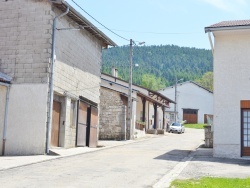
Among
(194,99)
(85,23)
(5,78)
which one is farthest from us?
(194,99)

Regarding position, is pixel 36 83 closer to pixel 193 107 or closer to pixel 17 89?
pixel 17 89

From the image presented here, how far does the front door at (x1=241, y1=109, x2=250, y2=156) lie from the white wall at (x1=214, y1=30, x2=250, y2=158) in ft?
0.76

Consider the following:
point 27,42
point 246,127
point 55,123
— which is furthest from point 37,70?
point 246,127

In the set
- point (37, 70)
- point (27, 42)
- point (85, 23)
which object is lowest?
point (37, 70)

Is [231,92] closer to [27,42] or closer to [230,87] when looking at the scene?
[230,87]

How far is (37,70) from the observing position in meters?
16.1

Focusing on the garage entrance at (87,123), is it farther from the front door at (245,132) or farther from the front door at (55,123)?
the front door at (245,132)

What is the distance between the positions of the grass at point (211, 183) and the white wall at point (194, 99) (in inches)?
2211

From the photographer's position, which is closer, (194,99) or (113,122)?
(113,122)

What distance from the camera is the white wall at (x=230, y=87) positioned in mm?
16828

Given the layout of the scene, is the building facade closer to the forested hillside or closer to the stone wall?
the stone wall

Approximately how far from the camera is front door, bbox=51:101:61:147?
55.5 ft

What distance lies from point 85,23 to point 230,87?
797cm

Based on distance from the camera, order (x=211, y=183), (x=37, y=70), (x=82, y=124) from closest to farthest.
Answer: (x=211, y=183) < (x=37, y=70) < (x=82, y=124)
